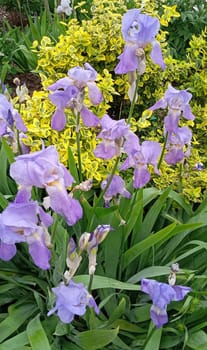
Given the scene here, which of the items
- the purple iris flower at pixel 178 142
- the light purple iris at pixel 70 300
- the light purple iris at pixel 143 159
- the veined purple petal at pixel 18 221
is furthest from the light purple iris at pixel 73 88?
the light purple iris at pixel 70 300

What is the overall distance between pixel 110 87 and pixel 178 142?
684 millimetres

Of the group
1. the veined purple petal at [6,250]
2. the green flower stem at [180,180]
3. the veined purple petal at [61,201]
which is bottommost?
the green flower stem at [180,180]

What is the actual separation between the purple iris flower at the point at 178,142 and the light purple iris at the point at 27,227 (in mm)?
776

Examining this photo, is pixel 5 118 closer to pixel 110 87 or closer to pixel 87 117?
pixel 87 117

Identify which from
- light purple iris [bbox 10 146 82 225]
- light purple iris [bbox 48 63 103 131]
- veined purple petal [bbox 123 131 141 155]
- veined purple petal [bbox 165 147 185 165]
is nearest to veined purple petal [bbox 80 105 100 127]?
light purple iris [bbox 48 63 103 131]

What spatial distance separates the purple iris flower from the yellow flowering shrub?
300 millimetres

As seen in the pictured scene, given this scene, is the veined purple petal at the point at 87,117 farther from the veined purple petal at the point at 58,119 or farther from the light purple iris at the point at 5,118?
the light purple iris at the point at 5,118

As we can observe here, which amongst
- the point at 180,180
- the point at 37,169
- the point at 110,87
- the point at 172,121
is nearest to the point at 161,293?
the point at 37,169

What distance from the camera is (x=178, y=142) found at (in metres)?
2.13

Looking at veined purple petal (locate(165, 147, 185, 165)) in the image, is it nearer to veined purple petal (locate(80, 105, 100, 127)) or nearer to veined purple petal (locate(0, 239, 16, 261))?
veined purple petal (locate(80, 105, 100, 127))

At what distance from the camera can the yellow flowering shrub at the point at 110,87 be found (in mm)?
2596

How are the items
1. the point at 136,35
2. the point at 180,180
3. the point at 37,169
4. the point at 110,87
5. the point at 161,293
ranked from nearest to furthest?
1. the point at 37,169
2. the point at 161,293
3. the point at 136,35
4. the point at 180,180
5. the point at 110,87

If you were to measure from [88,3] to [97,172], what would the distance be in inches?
93.0

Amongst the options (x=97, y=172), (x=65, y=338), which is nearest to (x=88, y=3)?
(x=97, y=172)
